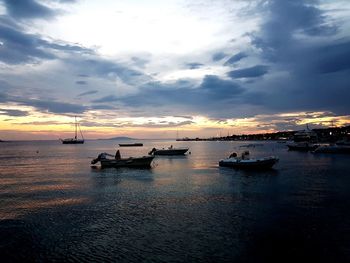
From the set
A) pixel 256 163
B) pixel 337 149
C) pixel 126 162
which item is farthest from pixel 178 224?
pixel 337 149

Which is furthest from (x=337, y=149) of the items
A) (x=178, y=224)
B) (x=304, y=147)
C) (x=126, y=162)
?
(x=178, y=224)

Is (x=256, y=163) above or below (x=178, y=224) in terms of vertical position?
above

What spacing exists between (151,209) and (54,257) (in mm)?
11378

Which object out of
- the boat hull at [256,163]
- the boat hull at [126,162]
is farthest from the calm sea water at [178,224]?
the boat hull at [126,162]

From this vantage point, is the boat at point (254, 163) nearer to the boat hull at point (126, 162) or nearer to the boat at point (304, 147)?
the boat hull at point (126, 162)

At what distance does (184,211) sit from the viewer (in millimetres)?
26188

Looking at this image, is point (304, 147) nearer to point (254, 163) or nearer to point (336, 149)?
point (336, 149)

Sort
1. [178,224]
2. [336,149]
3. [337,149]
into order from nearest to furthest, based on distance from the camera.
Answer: [178,224], [337,149], [336,149]

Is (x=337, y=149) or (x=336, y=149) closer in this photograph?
(x=337, y=149)

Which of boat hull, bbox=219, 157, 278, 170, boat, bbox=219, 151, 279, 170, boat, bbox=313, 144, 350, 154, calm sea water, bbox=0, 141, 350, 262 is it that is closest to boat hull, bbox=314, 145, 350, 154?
boat, bbox=313, 144, 350, 154

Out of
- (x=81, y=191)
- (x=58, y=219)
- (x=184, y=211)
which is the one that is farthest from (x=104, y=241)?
(x=81, y=191)

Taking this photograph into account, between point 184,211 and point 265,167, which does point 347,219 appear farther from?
point 265,167

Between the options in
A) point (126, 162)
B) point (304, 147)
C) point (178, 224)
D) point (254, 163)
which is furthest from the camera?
point (304, 147)

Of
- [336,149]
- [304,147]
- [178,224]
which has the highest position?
[304,147]
